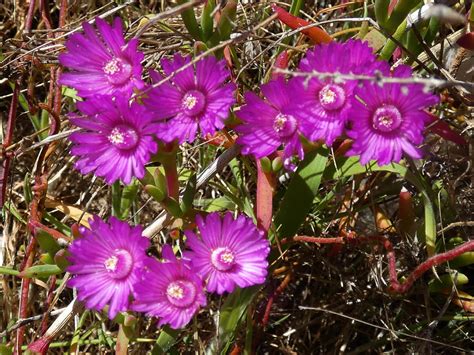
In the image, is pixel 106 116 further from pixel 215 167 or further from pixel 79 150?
pixel 215 167

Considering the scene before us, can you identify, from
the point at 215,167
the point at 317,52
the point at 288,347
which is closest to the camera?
the point at 317,52

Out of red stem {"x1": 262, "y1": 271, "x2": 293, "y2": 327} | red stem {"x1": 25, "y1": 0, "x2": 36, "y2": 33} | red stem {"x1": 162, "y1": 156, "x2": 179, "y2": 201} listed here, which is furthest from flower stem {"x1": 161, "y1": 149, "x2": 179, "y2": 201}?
red stem {"x1": 25, "y1": 0, "x2": 36, "y2": 33}

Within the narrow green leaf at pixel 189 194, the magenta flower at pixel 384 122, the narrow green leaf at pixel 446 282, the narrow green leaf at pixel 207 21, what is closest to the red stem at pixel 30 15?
the narrow green leaf at pixel 207 21

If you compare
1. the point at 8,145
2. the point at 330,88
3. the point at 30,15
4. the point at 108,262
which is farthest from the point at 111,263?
the point at 30,15

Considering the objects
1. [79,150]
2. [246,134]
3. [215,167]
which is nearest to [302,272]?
[215,167]

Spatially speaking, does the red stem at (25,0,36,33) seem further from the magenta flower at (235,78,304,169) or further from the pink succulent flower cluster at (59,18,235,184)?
the magenta flower at (235,78,304,169)

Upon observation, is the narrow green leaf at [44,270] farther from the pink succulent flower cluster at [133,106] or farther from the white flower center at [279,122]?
the white flower center at [279,122]
